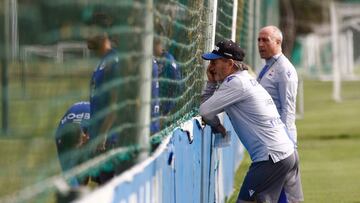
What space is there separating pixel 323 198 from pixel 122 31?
8.56m

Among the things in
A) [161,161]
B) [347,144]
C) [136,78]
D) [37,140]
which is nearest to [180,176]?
[161,161]

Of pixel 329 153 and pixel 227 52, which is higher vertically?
pixel 227 52

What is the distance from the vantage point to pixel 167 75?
7277 millimetres

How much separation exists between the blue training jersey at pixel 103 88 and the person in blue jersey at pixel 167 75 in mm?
943

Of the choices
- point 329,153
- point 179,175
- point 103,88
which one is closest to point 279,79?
point 179,175

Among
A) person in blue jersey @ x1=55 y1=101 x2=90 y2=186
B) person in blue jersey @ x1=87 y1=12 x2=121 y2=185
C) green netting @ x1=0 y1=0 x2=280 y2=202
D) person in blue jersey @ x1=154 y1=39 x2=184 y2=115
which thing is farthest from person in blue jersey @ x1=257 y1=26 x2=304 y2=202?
person in blue jersey @ x1=87 y1=12 x2=121 y2=185

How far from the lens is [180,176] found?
768 cm

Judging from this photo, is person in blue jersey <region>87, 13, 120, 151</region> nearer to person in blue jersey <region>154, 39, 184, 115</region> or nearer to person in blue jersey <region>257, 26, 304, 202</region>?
person in blue jersey <region>154, 39, 184, 115</region>

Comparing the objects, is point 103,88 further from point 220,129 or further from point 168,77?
point 220,129

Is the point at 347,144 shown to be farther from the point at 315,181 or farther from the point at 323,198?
the point at 323,198

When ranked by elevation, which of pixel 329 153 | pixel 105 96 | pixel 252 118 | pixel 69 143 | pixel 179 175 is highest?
pixel 105 96

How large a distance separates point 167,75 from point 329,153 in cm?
1332

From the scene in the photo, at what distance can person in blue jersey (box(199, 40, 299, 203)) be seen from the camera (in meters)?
8.75

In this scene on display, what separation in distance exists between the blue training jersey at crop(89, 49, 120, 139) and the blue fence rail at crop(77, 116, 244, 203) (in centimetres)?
29
